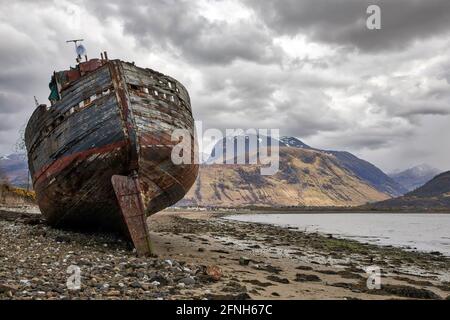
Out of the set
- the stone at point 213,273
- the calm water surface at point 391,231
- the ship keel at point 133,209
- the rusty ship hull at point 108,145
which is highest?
the rusty ship hull at point 108,145

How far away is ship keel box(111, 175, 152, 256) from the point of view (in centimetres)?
1270

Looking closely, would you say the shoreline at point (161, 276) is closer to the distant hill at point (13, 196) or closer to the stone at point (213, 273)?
the stone at point (213, 273)

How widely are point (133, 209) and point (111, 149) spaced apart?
216 centimetres

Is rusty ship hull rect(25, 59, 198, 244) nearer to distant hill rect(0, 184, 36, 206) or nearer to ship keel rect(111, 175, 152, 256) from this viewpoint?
ship keel rect(111, 175, 152, 256)

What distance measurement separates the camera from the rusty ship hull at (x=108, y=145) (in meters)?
13.5

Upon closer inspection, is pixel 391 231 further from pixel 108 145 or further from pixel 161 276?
pixel 161 276

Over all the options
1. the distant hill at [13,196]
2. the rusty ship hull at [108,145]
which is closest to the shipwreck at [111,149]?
the rusty ship hull at [108,145]

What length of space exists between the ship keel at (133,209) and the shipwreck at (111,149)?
0.03 metres

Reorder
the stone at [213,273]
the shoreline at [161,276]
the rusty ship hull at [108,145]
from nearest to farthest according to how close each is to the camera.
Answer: the shoreline at [161,276]
the stone at [213,273]
the rusty ship hull at [108,145]

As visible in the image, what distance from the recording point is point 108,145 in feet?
44.3

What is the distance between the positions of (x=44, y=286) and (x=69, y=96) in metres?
8.82

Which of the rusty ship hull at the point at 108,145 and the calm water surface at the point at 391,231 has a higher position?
the rusty ship hull at the point at 108,145

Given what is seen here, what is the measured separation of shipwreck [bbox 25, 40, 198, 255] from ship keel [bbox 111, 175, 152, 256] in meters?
0.03
